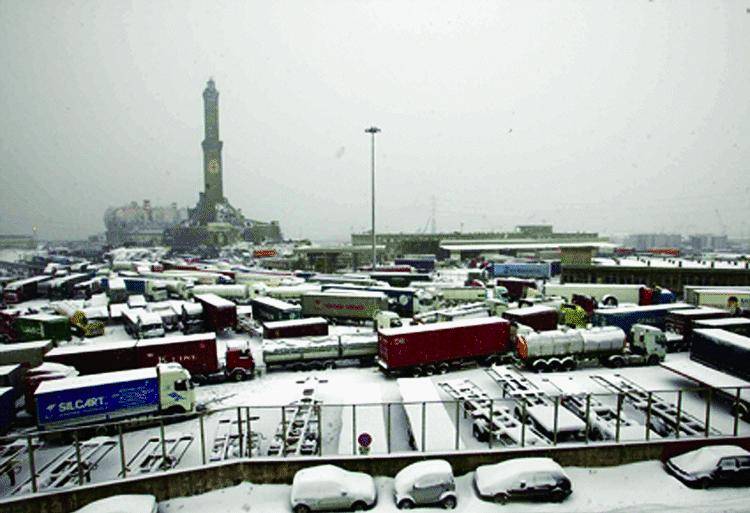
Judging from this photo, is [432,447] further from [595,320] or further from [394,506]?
[595,320]

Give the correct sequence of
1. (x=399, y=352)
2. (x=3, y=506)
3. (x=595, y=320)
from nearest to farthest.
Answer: (x=3, y=506) < (x=399, y=352) < (x=595, y=320)

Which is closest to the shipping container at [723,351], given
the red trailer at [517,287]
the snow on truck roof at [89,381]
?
the red trailer at [517,287]

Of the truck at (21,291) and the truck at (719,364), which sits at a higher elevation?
the truck at (719,364)

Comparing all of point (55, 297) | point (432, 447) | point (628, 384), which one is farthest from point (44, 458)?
point (55, 297)

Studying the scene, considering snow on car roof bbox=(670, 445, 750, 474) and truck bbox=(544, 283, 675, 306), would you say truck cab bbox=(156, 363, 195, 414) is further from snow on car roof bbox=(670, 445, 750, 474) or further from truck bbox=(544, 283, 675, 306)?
truck bbox=(544, 283, 675, 306)

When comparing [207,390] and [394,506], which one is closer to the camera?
[394,506]

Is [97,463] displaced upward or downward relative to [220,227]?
downward

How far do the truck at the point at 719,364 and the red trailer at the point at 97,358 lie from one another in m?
26.8

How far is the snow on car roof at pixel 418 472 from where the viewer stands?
1217cm

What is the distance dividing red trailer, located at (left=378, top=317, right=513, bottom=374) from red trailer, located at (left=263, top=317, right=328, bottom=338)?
6497 millimetres

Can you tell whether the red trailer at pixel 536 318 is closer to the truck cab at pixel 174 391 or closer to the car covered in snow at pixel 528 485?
the car covered in snow at pixel 528 485

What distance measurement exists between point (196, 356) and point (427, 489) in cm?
1479

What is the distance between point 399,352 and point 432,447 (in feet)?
28.8

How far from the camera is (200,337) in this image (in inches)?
885
